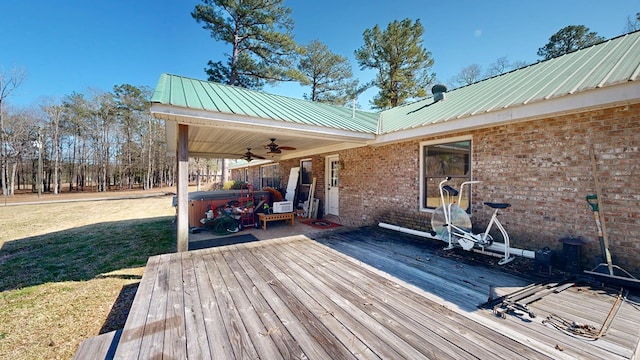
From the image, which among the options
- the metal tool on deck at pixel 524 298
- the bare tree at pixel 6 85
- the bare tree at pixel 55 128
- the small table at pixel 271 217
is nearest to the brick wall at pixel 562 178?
the metal tool on deck at pixel 524 298

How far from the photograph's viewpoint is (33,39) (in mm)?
13297

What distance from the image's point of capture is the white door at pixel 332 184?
821 centimetres

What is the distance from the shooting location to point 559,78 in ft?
12.6

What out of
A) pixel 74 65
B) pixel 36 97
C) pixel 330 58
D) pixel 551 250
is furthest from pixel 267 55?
pixel 36 97

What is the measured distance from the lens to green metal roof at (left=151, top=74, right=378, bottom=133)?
397 cm

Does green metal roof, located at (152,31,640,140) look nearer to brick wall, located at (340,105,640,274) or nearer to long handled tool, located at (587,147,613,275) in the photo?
brick wall, located at (340,105,640,274)

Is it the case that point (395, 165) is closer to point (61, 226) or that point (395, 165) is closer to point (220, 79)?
point (61, 226)

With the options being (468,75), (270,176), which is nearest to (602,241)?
(270,176)

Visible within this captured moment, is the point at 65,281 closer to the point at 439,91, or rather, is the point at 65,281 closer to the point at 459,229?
the point at 459,229

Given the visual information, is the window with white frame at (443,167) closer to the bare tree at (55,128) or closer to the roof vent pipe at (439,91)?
the roof vent pipe at (439,91)

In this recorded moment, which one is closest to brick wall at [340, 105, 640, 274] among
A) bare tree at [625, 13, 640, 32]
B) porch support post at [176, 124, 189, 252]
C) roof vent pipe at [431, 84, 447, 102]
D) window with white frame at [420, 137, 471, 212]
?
window with white frame at [420, 137, 471, 212]

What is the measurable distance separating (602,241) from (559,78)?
2.56 meters

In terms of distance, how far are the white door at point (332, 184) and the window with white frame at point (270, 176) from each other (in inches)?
162

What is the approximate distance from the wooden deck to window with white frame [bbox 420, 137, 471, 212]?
1.79 m
